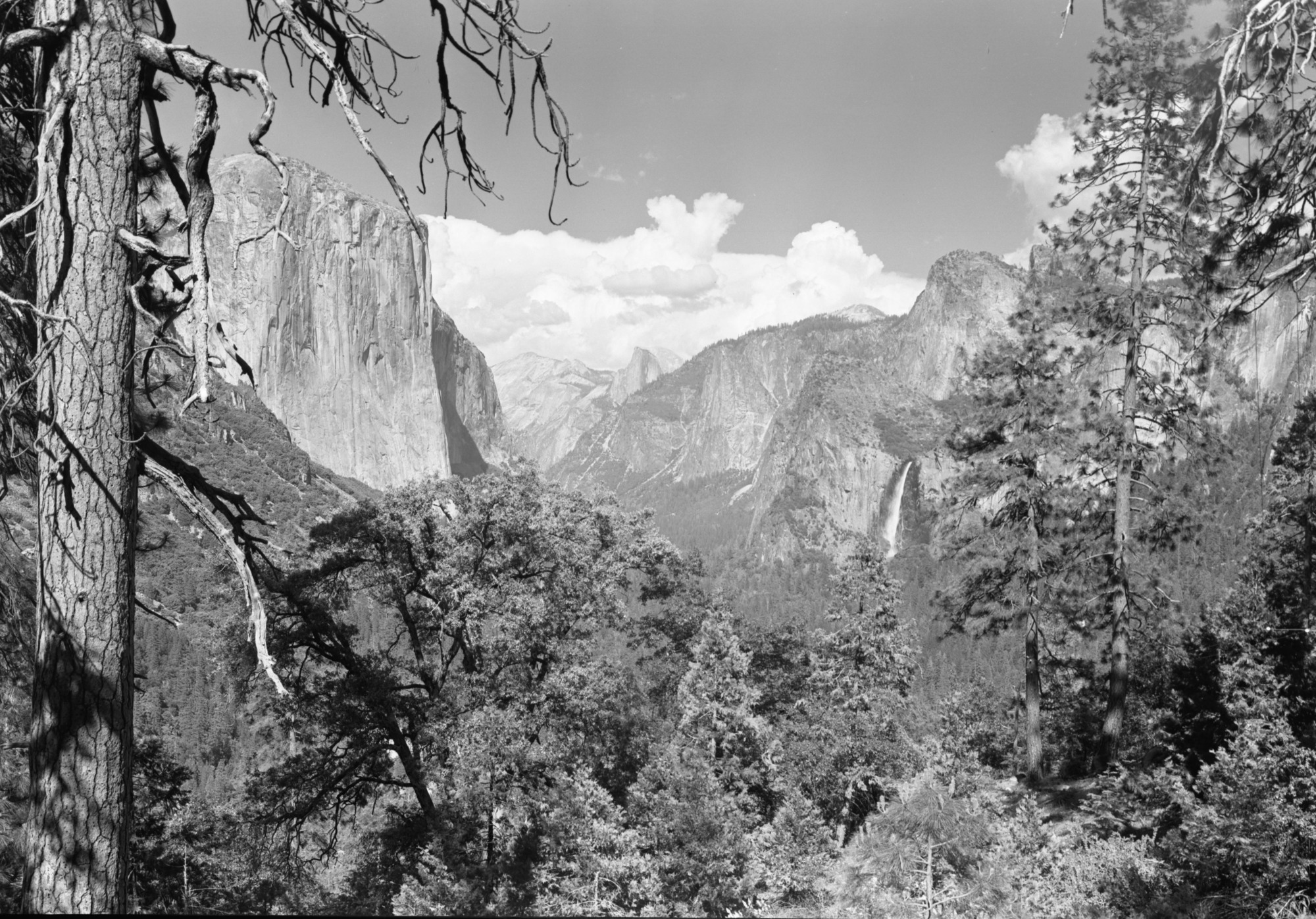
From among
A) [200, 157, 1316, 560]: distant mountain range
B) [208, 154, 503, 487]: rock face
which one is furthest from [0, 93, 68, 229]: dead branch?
[208, 154, 503, 487]: rock face

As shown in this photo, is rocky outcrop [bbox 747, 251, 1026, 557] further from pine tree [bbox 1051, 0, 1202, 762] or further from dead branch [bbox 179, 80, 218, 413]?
dead branch [bbox 179, 80, 218, 413]

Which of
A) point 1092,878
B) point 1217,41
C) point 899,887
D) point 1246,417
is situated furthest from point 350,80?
point 1246,417

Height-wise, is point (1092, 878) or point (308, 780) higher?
point (308, 780)

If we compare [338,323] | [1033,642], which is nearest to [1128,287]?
[1033,642]

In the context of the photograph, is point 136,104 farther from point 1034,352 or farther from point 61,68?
point 1034,352

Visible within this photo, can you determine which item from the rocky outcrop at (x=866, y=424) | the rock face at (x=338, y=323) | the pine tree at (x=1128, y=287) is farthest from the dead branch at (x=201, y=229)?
the rocky outcrop at (x=866, y=424)

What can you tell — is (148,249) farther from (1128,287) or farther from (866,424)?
(866,424)
